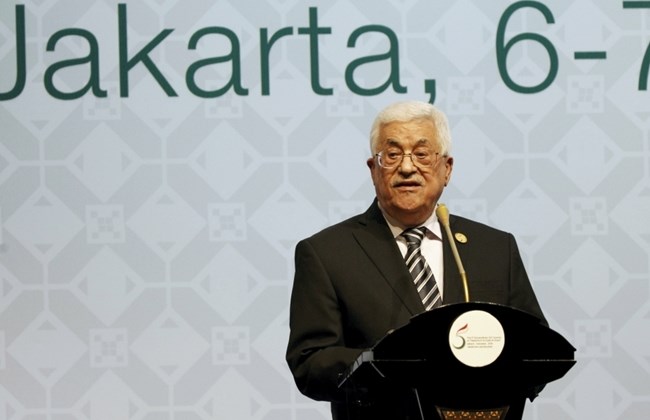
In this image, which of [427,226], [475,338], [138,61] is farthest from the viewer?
[138,61]

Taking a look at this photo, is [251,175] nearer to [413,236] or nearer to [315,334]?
[413,236]

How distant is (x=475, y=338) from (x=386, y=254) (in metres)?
0.64

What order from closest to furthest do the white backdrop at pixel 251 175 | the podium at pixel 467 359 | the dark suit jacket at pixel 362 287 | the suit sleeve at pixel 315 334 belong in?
the podium at pixel 467 359, the suit sleeve at pixel 315 334, the dark suit jacket at pixel 362 287, the white backdrop at pixel 251 175

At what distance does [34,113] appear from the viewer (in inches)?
164

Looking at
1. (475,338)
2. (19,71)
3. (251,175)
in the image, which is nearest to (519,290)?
(475,338)

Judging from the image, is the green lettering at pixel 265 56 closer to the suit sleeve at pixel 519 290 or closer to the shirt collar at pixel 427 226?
the shirt collar at pixel 427 226

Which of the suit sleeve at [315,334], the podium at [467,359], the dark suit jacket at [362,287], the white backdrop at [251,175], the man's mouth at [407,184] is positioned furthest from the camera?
the white backdrop at [251,175]

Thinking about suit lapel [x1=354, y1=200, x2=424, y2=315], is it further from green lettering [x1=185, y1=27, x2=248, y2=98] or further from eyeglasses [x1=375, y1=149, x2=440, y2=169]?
green lettering [x1=185, y1=27, x2=248, y2=98]

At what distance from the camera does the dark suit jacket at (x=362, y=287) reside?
8.75 feet

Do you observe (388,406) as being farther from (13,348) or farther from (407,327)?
(13,348)

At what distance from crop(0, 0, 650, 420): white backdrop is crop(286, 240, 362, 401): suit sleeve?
1336 mm

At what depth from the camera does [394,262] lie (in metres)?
2.79

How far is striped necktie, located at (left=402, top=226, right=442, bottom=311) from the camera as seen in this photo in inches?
108

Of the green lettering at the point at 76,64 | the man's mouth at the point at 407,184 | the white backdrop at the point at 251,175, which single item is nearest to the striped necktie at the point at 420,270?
the man's mouth at the point at 407,184
